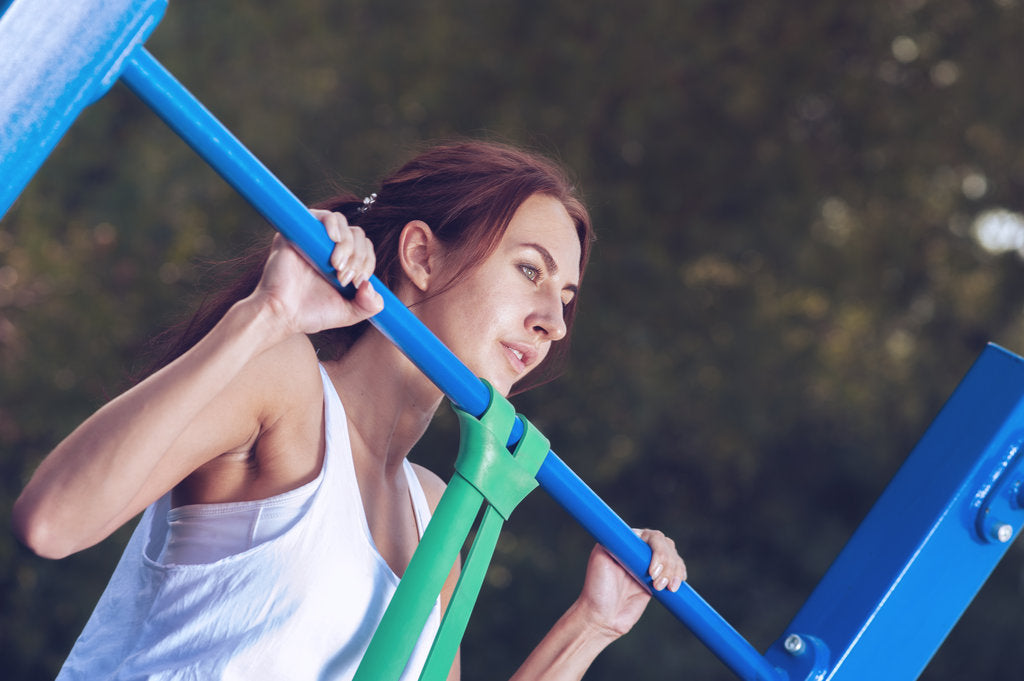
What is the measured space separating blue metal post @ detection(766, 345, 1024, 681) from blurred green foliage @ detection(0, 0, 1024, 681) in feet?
4.35

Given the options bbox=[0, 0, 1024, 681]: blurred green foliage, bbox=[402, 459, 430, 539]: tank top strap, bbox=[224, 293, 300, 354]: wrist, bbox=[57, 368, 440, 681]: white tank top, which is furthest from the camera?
bbox=[0, 0, 1024, 681]: blurred green foliage

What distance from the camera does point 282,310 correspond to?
0.67m

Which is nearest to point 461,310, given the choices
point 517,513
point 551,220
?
point 551,220

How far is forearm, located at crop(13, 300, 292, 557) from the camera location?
2.00 ft

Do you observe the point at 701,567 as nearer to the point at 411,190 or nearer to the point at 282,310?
the point at 411,190

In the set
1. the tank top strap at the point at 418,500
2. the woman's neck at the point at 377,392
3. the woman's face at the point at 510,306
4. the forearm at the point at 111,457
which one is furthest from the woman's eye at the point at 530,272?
the forearm at the point at 111,457

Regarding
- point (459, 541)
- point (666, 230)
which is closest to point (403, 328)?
point (459, 541)

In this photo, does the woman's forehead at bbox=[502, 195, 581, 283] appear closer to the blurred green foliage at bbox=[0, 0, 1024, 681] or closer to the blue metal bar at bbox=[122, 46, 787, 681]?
the blue metal bar at bbox=[122, 46, 787, 681]

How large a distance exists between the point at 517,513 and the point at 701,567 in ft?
1.38

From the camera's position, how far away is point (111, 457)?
610 millimetres

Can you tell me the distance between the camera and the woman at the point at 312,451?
0.63 metres

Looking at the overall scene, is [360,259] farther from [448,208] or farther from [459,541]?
[448,208]

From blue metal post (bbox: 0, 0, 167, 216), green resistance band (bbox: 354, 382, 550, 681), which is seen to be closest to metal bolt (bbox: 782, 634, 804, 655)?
green resistance band (bbox: 354, 382, 550, 681)

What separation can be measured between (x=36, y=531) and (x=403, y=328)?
25 cm
